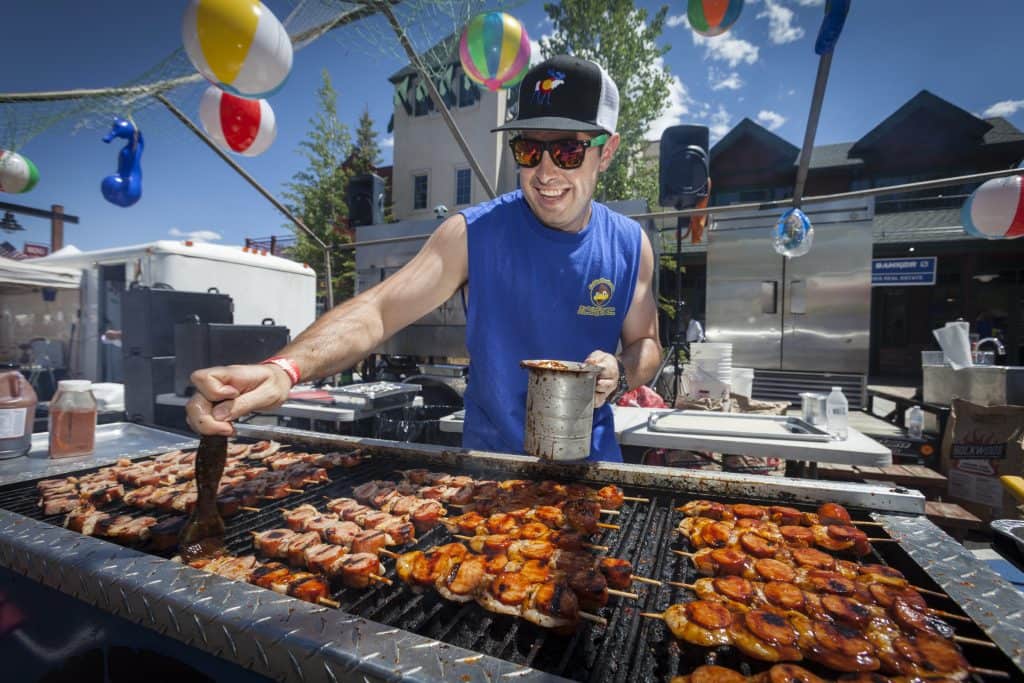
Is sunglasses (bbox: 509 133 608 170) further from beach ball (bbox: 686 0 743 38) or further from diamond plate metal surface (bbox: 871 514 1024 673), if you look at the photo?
beach ball (bbox: 686 0 743 38)

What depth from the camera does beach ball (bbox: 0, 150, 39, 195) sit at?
8.27m

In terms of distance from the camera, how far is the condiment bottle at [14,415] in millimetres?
2670

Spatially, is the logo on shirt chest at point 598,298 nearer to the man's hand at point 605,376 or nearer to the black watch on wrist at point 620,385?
the black watch on wrist at point 620,385

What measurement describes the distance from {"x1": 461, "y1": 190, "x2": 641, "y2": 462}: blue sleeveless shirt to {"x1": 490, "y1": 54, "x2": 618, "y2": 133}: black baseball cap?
0.57 metres

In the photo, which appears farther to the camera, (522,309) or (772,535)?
(522,309)

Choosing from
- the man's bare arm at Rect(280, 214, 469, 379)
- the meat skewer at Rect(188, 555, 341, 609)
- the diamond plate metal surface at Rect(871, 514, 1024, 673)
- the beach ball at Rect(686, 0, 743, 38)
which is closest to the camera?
the diamond plate metal surface at Rect(871, 514, 1024, 673)

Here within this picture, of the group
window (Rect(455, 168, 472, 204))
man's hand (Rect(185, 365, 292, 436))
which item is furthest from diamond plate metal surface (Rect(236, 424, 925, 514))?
window (Rect(455, 168, 472, 204))

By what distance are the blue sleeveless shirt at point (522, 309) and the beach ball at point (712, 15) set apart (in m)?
3.11

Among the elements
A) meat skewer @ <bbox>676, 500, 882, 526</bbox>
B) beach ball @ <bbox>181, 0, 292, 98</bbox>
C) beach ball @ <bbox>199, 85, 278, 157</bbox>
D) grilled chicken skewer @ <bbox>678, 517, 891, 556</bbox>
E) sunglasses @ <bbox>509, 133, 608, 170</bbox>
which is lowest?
grilled chicken skewer @ <bbox>678, 517, 891, 556</bbox>

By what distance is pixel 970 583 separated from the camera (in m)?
1.34

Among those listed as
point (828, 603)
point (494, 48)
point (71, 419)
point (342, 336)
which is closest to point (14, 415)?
point (71, 419)

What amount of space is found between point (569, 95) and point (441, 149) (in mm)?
20913

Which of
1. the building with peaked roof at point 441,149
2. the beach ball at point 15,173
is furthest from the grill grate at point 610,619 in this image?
the building with peaked roof at point 441,149

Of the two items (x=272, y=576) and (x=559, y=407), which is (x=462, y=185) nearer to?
(x=559, y=407)
